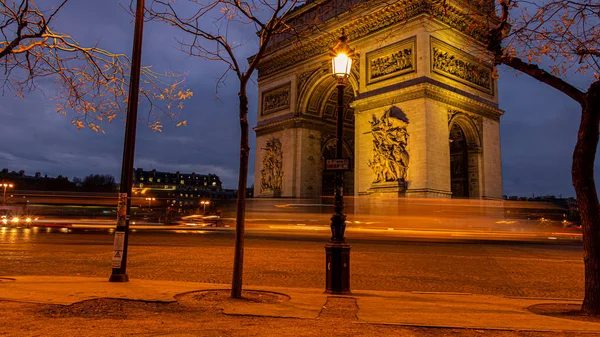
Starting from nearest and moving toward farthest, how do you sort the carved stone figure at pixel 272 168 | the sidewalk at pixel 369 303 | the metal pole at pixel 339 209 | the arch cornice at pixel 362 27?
the sidewalk at pixel 369 303 → the metal pole at pixel 339 209 → the arch cornice at pixel 362 27 → the carved stone figure at pixel 272 168

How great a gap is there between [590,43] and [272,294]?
5833 millimetres


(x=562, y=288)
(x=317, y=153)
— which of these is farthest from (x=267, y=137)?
(x=562, y=288)

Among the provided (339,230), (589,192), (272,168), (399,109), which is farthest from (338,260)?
(272,168)

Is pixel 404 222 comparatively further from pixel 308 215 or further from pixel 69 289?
pixel 69 289

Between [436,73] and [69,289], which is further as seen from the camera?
[436,73]

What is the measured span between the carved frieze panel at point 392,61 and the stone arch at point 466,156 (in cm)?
388

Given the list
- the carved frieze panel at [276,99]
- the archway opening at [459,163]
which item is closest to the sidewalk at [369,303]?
the archway opening at [459,163]

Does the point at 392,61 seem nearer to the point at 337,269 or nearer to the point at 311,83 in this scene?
the point at 311,83

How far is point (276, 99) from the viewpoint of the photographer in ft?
101

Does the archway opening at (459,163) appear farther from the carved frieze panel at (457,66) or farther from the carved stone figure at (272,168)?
the carved stone figure at (272,168)

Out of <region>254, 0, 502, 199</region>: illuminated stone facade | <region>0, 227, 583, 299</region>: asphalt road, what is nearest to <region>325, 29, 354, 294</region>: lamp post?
<region>0, 227, 583, 299</region>: asphalt road

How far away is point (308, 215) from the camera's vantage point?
25750mm

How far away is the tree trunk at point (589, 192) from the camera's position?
5.86 metres

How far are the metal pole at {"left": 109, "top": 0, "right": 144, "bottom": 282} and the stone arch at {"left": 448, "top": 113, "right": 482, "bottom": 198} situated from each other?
19.1 meters
